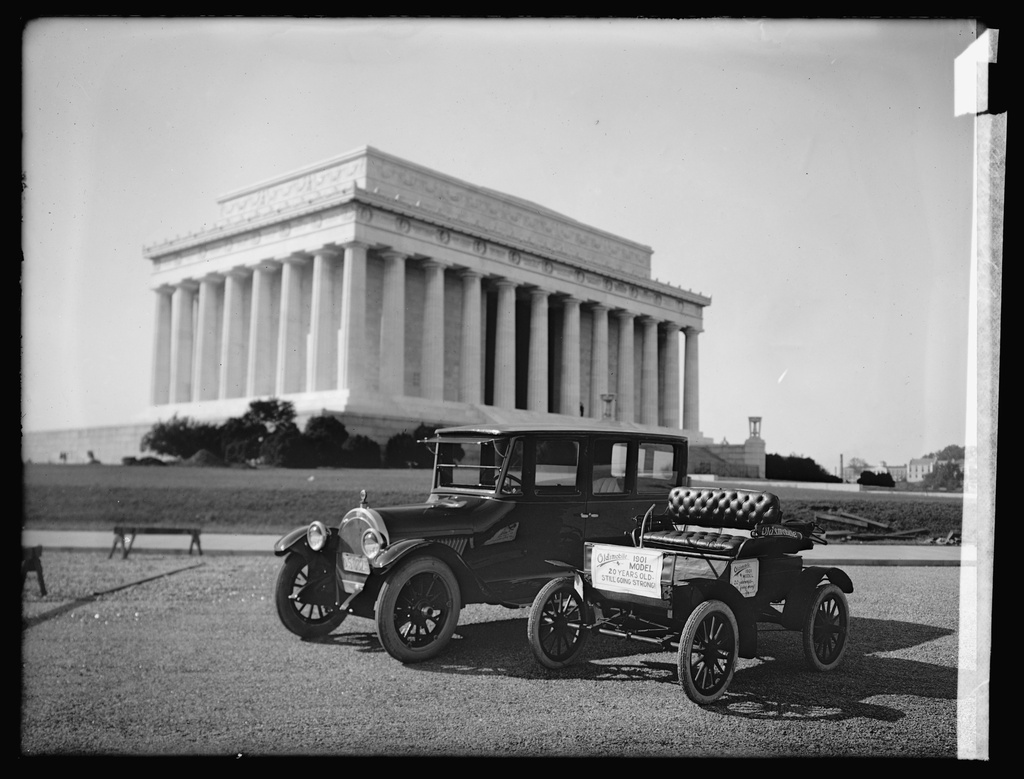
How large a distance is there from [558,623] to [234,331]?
43991 mm

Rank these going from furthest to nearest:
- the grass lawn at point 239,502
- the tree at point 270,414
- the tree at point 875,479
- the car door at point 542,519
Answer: the tree at point 270,414 → the grass lawn at point 239,502 → the tree at point 875,479 → the car door at point 542,519

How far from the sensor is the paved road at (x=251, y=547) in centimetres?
1631

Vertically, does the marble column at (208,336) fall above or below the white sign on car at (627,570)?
above

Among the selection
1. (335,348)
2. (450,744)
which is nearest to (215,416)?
(335,348)

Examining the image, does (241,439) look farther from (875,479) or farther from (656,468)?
(656,468)

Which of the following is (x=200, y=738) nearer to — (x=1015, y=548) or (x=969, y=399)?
(x=1015, y=548)

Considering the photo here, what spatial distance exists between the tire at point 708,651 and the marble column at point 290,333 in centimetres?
3866

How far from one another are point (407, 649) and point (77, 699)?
298cm

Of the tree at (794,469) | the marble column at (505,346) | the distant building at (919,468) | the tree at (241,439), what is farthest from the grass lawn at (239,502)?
the marble column at (505,346)

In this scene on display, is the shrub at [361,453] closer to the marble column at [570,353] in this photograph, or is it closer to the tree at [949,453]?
the marble column at [570,353]

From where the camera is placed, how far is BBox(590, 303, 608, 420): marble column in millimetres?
55406

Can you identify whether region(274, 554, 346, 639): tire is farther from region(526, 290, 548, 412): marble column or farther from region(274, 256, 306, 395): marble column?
region(526, 290, 548, 412): marble column

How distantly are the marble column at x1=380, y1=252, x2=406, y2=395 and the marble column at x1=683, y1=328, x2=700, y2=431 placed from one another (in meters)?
22.2

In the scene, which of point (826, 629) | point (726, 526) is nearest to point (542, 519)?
point (726, 526)
